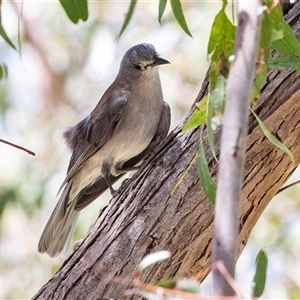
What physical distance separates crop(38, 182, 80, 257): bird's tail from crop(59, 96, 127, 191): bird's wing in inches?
5.4

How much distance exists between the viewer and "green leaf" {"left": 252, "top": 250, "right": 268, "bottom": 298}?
153 centimetres

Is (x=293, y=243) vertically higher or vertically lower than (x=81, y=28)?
lower

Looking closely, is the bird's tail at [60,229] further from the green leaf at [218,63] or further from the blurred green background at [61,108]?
the green leaf at [218,63]

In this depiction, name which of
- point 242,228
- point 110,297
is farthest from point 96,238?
point 242,228

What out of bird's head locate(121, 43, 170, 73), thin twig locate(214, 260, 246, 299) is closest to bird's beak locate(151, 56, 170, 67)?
bird's head locate(121, 43, 170, 73)

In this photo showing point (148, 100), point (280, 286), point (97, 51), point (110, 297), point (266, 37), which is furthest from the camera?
point (97, 51)

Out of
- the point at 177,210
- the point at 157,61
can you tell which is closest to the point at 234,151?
the point at 177,210

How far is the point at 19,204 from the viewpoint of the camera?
5293 millimetres

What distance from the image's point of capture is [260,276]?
5.13 ft

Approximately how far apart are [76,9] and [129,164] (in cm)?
196

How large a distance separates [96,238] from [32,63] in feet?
14.7

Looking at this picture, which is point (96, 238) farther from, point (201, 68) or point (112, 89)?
point (201, 68)

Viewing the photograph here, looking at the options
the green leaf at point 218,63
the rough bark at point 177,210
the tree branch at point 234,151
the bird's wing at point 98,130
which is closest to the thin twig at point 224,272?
the tree branch at point 234,151

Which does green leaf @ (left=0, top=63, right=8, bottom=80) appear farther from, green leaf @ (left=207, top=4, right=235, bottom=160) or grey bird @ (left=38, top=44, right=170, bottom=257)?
grey bird @ (left=38, top=44, right=170, bottom=257)
